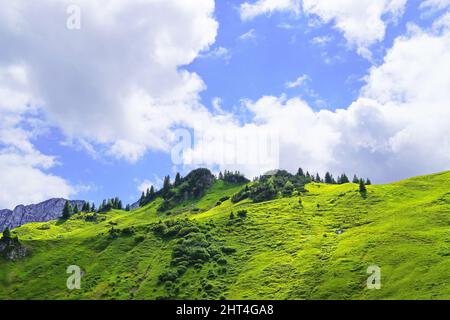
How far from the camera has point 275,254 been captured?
445 feet

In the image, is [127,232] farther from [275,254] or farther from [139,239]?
[275,254]

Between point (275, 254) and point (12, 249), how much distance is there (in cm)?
9857

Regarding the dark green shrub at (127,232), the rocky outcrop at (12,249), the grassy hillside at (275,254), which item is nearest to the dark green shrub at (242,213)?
the grassy hillside at (275,254)

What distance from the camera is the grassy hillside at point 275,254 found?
100 m

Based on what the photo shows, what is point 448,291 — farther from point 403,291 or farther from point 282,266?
point 282,266

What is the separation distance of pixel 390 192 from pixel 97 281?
11674 cm

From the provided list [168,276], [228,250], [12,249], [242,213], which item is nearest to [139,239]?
[228,250]

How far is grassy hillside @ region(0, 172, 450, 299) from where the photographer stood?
100 meters

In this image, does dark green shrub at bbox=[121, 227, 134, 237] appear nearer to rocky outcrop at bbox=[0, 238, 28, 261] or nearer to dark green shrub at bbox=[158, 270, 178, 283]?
rocky outcrop at bbox=[0, 238, 28, 261]

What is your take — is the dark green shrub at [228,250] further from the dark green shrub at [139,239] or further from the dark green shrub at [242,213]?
the dark green shrub at [139,239]

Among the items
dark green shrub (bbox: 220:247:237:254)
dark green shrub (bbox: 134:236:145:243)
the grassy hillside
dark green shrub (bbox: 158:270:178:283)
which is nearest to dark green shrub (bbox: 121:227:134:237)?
the grassy hillside

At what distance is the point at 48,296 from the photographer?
131375 mm

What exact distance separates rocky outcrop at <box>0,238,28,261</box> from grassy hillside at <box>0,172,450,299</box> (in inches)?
134
